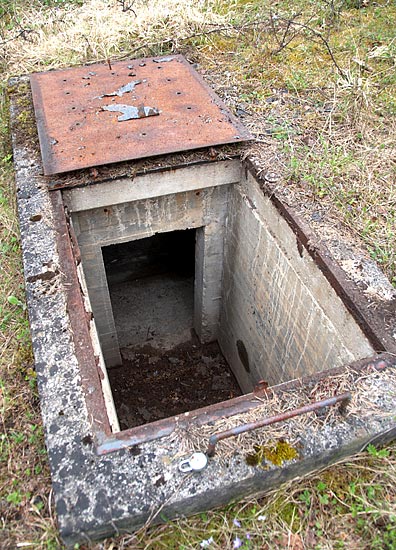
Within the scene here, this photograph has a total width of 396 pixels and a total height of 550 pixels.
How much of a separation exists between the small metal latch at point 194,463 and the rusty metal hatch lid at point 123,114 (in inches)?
99.0

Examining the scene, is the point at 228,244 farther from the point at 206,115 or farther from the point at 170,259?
the point at 170,259

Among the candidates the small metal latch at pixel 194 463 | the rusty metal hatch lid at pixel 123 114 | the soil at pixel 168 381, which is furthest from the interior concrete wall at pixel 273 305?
the small metal latch at pixel 194 463

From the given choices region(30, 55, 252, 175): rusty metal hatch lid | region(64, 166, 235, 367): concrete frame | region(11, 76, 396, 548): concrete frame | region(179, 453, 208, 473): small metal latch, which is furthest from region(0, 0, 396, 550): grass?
region(64, 166, 235, 367): concrete frame

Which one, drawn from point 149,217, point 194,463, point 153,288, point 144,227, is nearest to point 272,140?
point 149,217

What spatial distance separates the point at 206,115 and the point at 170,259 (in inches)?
115

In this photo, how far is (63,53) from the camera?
5645mm

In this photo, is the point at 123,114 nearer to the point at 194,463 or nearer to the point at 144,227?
the point at 144,227

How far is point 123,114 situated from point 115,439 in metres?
3.14

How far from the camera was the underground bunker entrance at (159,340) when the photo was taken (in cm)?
548

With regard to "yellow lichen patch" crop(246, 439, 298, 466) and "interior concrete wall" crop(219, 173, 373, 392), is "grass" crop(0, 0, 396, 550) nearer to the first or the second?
"yellow lichen patch" crop(246, 439, 298, 466)

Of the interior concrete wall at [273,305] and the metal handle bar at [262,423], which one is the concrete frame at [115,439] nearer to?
the metal handle bar at [262,423]

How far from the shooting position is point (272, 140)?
13.9 ft

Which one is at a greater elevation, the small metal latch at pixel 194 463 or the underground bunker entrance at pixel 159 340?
the small metal latch at pixel 194 463

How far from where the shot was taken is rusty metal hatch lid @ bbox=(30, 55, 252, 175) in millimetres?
3928
